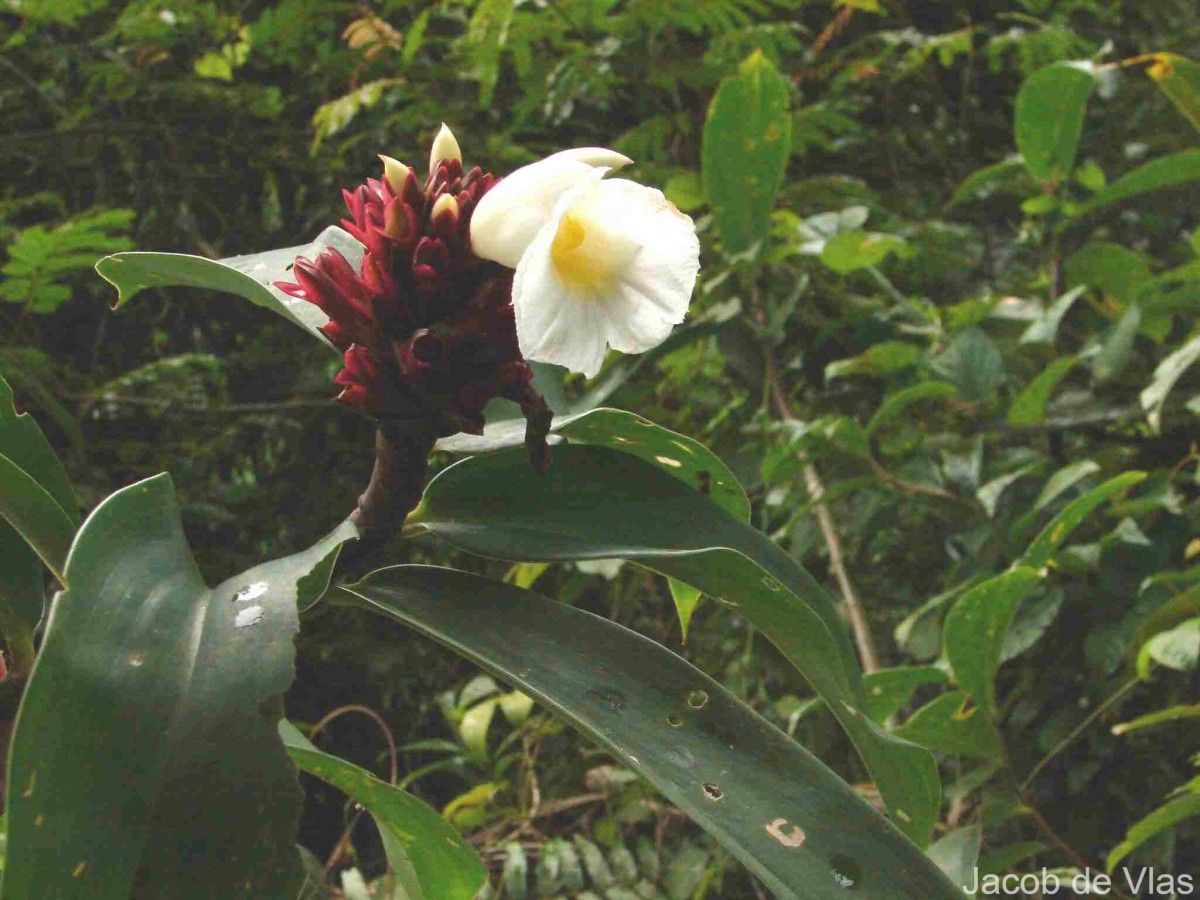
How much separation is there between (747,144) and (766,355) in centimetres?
24

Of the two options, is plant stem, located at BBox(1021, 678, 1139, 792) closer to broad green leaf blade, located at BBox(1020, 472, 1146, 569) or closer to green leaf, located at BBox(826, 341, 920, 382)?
broad green leaf blade, located at BBox(1020, 472, 1146, 569)

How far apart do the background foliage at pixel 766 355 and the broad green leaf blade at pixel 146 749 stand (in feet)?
1.91

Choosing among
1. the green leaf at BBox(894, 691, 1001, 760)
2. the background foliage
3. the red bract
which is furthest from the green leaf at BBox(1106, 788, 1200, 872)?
the red bract

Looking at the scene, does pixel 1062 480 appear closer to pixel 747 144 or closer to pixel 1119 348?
pixel 1119 348

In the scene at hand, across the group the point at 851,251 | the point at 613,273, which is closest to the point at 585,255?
the point at 613,273

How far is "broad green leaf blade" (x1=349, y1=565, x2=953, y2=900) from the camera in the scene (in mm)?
375

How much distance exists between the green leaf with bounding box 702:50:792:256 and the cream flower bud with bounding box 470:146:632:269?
0.67 m

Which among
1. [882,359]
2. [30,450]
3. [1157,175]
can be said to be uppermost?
[30,450]

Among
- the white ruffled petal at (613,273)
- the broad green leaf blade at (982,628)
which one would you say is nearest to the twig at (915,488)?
the broad green leaf blade at (982,628)

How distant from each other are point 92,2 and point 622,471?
4.57 feet

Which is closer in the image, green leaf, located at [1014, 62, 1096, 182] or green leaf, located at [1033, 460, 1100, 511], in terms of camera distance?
green leaf, located at [1033, 460, 1100, 511]

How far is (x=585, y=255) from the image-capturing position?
0.44 m

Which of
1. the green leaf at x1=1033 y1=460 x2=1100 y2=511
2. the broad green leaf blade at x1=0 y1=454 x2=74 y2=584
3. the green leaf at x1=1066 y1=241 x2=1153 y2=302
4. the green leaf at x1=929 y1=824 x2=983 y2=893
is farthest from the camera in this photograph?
the green leaf at x1=1066 y1=241 x2=1153 y2=302

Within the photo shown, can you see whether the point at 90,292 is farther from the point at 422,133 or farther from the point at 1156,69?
the point at 1156,69
